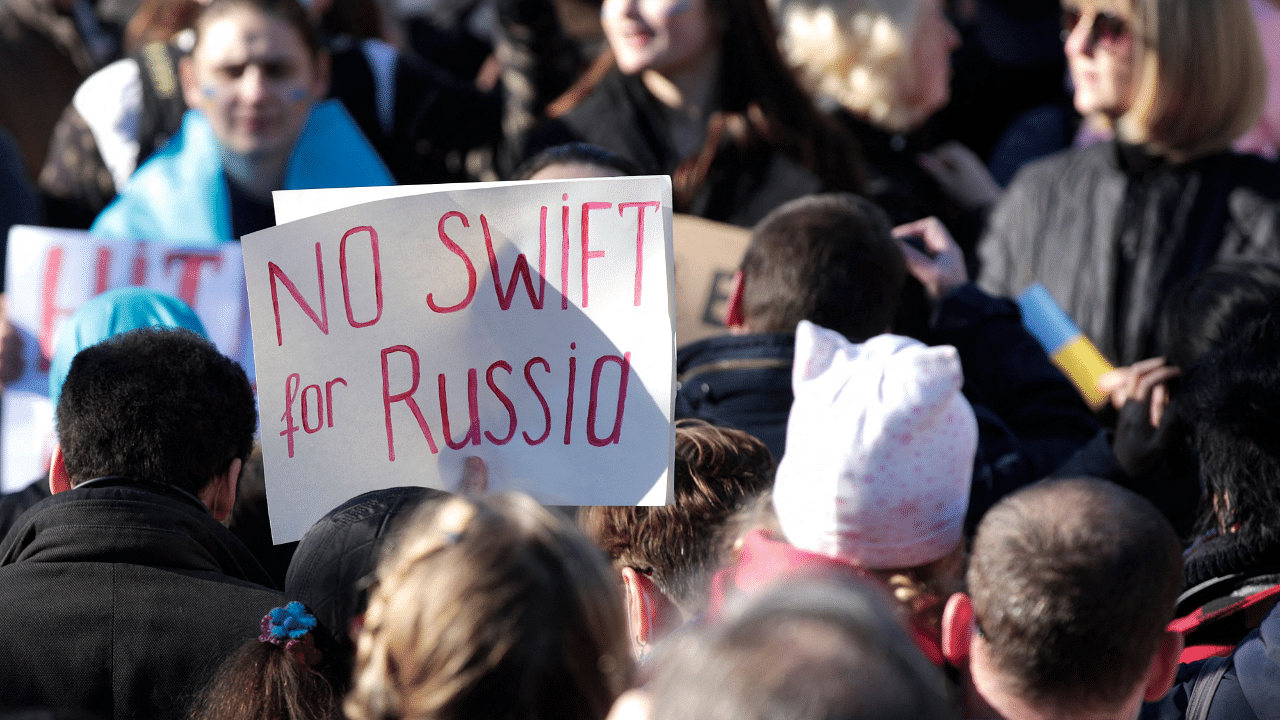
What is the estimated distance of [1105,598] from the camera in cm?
157

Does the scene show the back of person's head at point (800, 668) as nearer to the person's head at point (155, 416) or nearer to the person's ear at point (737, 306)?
the person's head at point (155, 416)

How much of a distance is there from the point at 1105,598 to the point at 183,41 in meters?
3.43

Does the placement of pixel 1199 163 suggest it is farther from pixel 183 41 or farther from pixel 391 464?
pixel 183 41

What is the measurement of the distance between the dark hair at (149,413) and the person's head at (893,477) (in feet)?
3.02

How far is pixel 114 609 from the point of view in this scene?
1866mm

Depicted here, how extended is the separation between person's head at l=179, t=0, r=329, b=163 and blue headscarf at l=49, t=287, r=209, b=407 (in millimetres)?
1176

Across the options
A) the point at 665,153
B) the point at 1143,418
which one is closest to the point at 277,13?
the point at 665,153

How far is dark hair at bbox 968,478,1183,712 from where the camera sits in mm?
1565

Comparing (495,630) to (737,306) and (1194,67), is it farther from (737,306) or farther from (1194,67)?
(1194,67)

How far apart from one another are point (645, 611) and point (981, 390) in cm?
144

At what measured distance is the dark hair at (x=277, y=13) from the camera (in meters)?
3.75

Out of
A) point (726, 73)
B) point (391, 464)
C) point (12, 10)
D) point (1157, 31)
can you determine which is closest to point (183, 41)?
point (12, 10)

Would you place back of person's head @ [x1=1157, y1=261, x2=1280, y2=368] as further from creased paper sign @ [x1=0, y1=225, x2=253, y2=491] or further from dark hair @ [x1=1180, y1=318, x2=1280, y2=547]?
creased paper sign @ [x1=0, y1=225, x2=253, y2=491]

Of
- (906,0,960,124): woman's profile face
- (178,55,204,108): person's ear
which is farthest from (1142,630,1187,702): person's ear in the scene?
(906,0,960,124): woman's profile face
